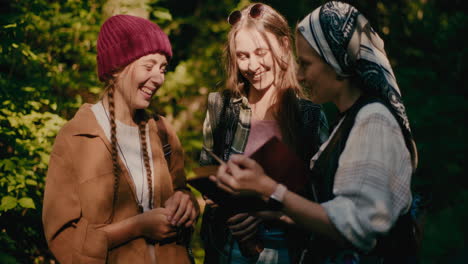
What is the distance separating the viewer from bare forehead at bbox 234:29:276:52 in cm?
266

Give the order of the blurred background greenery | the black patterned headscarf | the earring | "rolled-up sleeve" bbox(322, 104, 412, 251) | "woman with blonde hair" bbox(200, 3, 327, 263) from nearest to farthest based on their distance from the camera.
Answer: "rolled-up sleeve" bbox(322, 104, 412, 251) → the black patterned headscarf → the earring → "woman with blonde hair" bbox(200, 3, 327, 263) → the blurred background greenery

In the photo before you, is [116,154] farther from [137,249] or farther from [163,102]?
[163,102]

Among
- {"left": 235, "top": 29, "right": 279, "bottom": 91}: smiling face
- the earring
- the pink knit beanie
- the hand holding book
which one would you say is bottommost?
the hand holding book

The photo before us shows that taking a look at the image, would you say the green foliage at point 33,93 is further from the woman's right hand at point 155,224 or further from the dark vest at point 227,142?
the dark vest at point 227,142

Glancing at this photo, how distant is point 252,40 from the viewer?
267 cm

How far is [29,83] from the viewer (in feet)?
11.0

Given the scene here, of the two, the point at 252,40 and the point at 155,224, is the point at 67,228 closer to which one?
the point at 155,224

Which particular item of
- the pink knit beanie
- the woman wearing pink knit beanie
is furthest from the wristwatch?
the pink knit beanie

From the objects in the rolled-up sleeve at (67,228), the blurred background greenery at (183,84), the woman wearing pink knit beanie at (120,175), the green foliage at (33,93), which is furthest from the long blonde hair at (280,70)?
the green foliage at (33,93)

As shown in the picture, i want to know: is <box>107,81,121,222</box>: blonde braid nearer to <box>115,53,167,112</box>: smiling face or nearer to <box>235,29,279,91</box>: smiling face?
<box>115,53,167,112</box>: smiling face

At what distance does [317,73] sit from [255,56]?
0.83m

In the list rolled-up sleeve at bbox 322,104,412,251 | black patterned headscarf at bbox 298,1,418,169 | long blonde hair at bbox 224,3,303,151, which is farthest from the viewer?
long blonde hair at bbox 224,3,303,151

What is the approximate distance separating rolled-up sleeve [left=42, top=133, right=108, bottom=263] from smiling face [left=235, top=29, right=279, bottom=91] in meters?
1.25

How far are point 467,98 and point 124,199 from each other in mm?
7189
